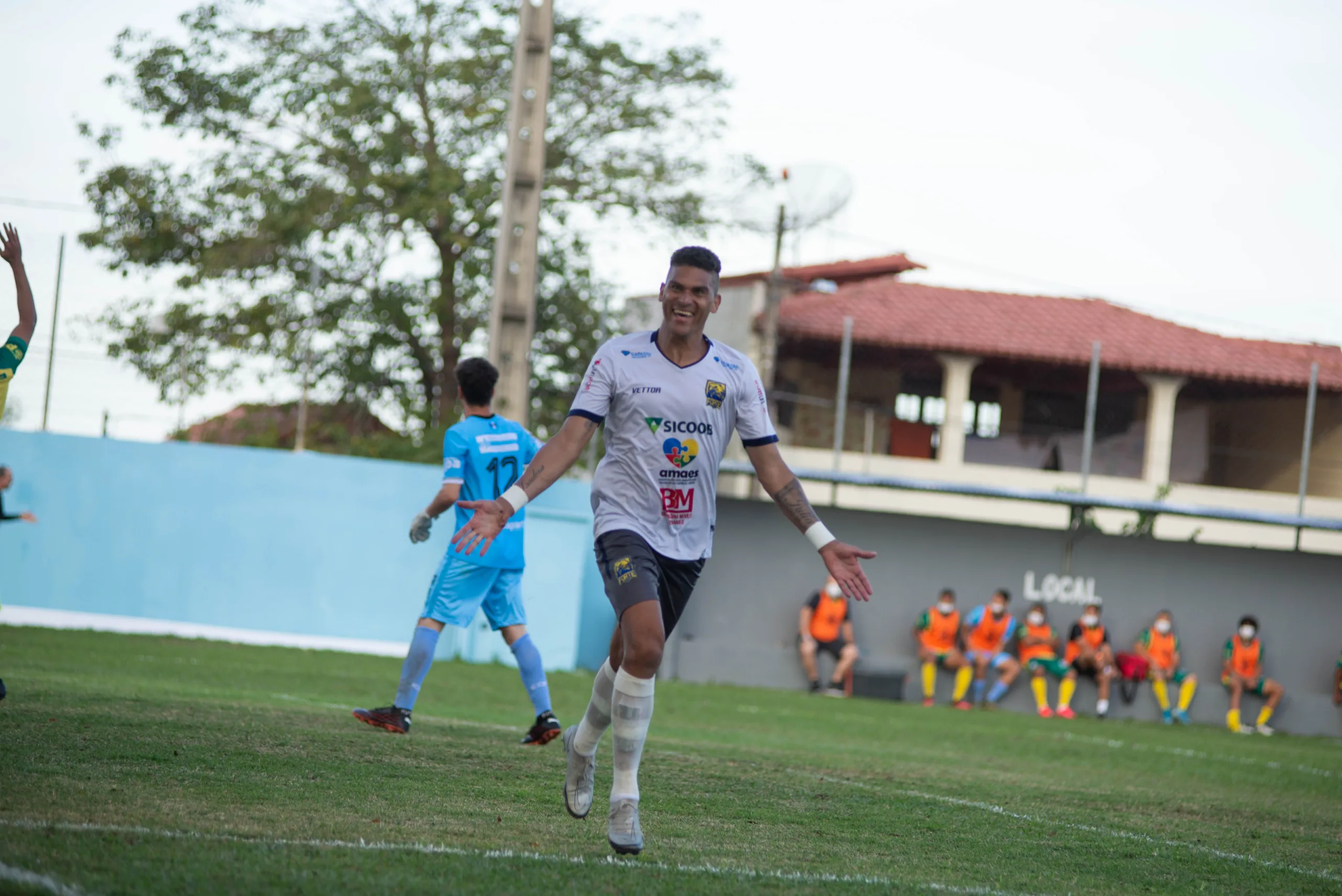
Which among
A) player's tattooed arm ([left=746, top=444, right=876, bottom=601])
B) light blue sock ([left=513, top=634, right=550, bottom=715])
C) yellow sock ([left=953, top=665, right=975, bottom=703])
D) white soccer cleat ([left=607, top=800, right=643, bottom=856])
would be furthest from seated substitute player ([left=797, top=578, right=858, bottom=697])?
white soccer cleat ([left=607, top=800, right=643, bottom=856])

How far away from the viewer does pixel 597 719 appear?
5117 mm

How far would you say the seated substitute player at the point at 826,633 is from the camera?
757 inches

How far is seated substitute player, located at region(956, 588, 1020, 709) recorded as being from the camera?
19359mm

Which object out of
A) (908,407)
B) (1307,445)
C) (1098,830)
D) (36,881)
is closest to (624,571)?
(36,881)

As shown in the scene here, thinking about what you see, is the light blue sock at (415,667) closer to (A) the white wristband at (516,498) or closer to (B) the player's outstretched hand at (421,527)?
(B) the player's outstretched hand at (421,527)

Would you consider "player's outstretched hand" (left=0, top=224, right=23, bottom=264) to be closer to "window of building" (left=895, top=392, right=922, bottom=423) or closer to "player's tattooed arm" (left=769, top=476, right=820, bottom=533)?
"player's tattooed arm" (left=769, top=476, right=820, bottom=533)

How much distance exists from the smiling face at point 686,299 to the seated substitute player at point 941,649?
15.3m

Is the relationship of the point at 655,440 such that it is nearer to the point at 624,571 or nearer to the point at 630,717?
the point at 624,571

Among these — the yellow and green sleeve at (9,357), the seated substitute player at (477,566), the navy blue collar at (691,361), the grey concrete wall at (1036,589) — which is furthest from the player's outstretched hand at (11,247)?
the grey concrete wall at (1036,589)

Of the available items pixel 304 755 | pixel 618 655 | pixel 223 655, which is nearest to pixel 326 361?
pixel 223 655

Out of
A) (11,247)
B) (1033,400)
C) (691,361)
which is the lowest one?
(691,361)

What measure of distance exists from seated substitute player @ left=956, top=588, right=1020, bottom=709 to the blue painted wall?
5.86 metres

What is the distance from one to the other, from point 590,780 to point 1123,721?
15567mm

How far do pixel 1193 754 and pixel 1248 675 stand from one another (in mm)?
7344
